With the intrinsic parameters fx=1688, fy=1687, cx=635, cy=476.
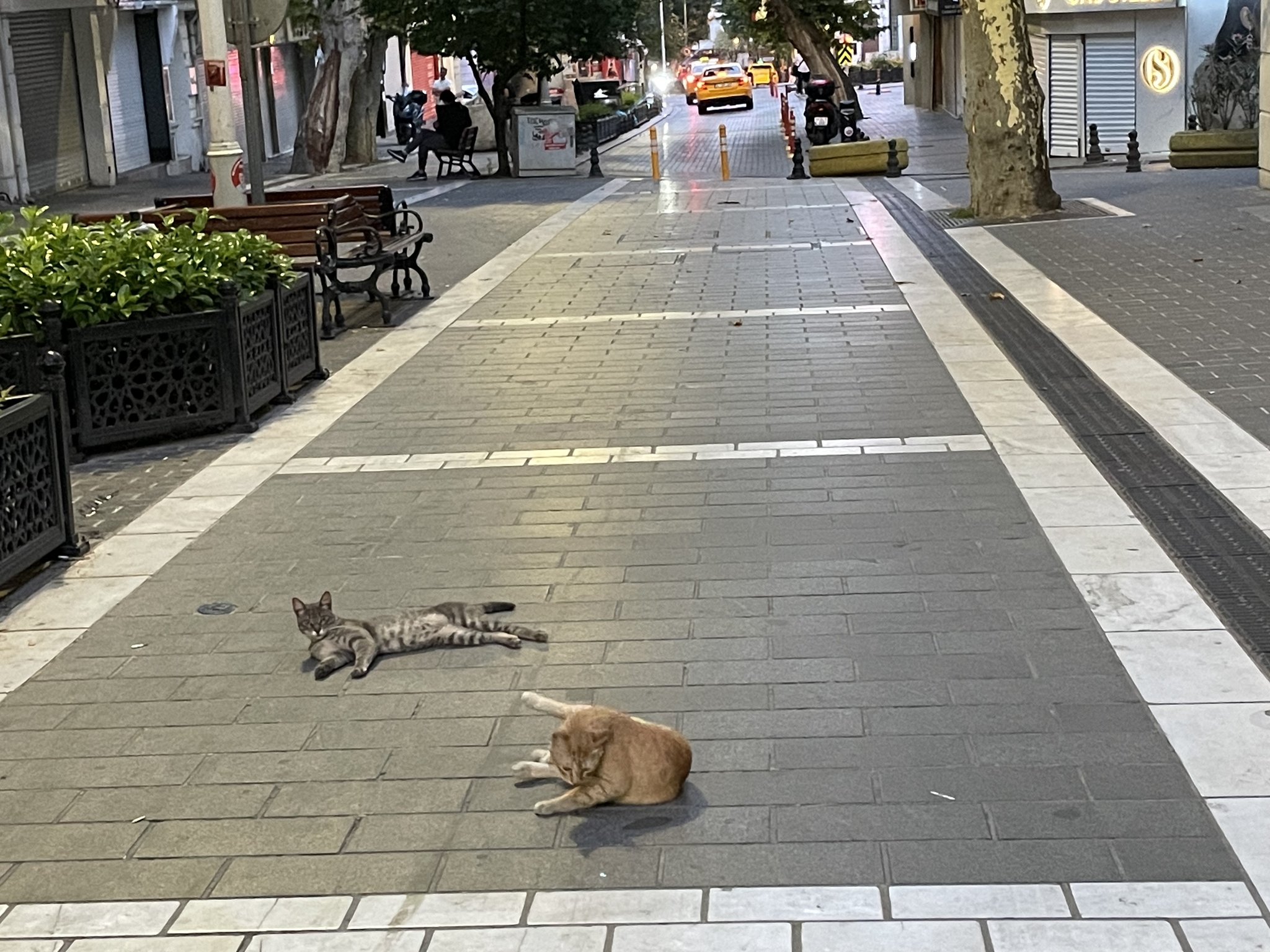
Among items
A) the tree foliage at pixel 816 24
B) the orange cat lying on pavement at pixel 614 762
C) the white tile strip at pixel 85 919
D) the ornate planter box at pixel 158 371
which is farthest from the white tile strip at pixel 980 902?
the tree foliage at pixel 816 24

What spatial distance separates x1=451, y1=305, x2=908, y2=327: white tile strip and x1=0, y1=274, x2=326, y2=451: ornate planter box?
3.74 metres

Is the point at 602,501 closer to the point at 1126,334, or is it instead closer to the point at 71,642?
the point at 71,642

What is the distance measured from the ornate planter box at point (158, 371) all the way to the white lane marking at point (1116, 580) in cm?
408

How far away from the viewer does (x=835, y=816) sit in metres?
4.34

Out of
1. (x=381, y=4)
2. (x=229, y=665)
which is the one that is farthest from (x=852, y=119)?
(x=229, y=665)

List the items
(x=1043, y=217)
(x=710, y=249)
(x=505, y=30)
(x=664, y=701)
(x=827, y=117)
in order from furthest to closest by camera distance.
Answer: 1. (x=827, y=117)
2. (x=505, y=30)
3. (x=1043, y=217)
4. (x=710, y=249)
5. (x=664, y=701)

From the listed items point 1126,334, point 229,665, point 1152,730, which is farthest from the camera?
point 1126,334

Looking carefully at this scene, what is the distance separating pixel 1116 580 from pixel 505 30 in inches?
957

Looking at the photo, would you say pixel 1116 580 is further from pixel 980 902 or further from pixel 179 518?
pixel 179 518

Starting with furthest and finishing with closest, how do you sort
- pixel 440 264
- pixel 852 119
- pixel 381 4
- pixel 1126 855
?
1. pixel 852 119
2. pixel 381 4
3. pixel 440 264
4. pixel 1126 855

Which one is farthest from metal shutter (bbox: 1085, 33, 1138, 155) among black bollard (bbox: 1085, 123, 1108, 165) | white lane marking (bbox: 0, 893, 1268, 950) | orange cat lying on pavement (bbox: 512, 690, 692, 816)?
white lane marking (bbox: 0, 893, 1268, 950)

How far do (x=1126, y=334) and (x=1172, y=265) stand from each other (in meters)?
3.66

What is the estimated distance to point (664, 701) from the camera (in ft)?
17.0

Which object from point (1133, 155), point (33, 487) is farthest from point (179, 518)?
point (1133, 155)
